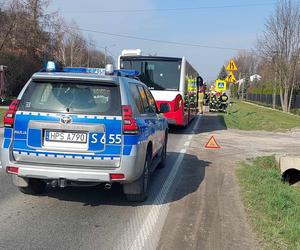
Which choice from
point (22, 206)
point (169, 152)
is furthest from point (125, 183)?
point (169, 152)

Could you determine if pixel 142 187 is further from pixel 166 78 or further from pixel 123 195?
pixel 166 78

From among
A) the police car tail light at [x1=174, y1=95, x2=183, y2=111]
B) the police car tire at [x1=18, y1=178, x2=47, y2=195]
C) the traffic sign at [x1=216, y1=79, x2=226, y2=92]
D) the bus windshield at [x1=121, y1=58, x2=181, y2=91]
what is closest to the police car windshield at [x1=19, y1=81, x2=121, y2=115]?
the police car tire at [x1=18, y1=178, x2=47, y2=195]

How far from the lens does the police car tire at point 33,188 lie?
6.81 metres

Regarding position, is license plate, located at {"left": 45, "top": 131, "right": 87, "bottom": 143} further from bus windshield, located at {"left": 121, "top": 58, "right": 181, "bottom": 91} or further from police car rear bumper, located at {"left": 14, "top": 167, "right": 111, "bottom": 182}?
bus windshield, located at {"left": 121, "top": 58, "right": 181, "bottom": 91}

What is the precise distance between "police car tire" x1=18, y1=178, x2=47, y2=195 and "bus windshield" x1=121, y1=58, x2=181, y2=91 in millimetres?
10164

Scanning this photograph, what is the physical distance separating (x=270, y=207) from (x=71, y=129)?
2.94m

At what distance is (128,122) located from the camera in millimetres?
5941

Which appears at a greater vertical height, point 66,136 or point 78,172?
point 66,136

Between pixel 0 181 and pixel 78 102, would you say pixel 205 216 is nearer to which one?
pixel 78 102

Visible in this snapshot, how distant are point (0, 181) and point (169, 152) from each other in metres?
5.30

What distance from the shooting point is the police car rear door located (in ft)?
19.3

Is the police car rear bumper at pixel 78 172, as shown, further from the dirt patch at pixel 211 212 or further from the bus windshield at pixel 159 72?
the bus windshield at pixel 159 72

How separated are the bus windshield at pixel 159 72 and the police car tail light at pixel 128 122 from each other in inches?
428

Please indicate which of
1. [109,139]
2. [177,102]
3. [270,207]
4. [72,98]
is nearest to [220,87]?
[177,102]
